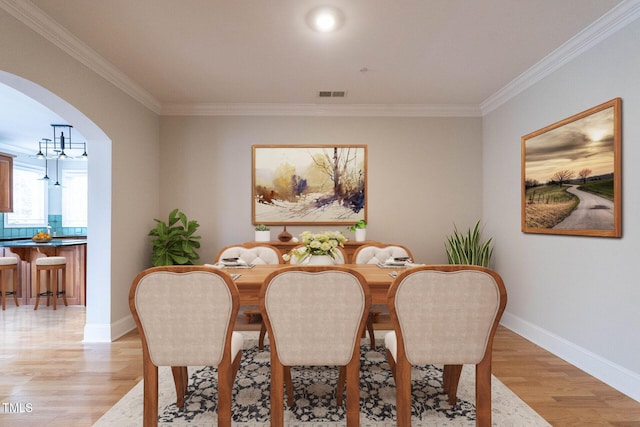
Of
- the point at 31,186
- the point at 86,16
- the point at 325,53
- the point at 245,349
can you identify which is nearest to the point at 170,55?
the point at 86,16

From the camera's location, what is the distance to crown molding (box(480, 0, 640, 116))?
8.07 ft

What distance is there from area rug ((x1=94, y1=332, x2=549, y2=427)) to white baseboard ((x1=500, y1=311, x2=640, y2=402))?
81 cm

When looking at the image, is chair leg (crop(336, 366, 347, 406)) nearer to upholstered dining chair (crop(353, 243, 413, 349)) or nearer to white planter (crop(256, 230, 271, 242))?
upholstered dining chair (crop(353, 243, 413, 349))

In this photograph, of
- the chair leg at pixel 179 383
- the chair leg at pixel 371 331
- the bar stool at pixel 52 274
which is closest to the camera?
the chair leg at pixel 179 383

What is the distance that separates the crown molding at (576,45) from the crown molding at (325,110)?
24.2 inches

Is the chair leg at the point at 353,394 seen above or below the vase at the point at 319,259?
below

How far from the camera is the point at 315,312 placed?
1832mm

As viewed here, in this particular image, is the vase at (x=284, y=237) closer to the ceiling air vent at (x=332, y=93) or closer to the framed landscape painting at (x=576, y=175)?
the ceiling air vent at (x=332, y=93)

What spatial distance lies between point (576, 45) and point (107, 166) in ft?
14.9

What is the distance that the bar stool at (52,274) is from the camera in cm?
469

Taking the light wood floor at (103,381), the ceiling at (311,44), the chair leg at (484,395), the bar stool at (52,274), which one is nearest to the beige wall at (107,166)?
the ceiling at (311,44)

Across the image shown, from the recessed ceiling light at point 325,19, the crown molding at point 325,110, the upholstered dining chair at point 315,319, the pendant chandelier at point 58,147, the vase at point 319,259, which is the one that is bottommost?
the upholstered dining chair at point 315,319

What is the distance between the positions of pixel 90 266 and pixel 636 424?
Answer: 461 centimetres

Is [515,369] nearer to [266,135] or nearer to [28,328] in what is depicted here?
[266,135]
